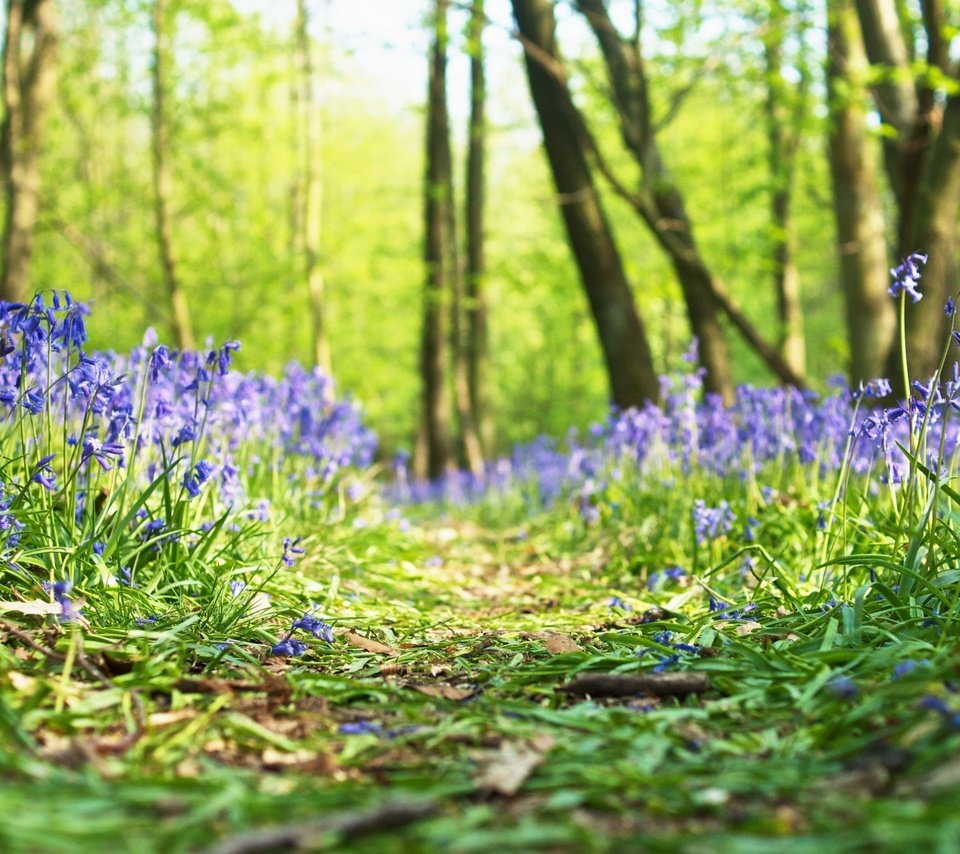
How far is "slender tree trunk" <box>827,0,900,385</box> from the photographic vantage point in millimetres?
8148

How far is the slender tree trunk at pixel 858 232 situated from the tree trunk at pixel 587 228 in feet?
6.05

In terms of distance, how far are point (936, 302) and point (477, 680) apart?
4.91m

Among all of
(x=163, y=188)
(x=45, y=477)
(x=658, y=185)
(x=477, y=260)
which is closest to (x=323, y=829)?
(x=45, y=477)

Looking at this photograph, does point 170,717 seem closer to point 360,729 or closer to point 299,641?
point 360,729

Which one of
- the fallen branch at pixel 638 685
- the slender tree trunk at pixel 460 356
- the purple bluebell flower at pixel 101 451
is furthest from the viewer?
the slender tree trunk at pixel 460 356

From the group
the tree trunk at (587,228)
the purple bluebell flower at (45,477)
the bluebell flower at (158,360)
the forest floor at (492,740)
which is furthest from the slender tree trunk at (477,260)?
the forest floor at (492,740)

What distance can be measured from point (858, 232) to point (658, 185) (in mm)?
1955

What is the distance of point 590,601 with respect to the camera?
433cm

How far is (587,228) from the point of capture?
7.86 m

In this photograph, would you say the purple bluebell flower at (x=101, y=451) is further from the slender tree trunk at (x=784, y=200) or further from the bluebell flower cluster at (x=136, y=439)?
the slender tree trunk at (x=784, y=200)

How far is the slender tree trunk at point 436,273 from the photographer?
Answer: 44.8ft

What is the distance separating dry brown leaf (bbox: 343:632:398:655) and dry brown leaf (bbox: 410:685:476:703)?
0.51 meters

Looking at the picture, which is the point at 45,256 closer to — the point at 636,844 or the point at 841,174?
the point at 841,174

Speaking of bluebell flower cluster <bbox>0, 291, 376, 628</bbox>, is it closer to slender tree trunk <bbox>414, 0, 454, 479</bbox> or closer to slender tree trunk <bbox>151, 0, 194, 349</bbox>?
slender tree trunk <bbox>414, 0, 454, 479</bbox>
